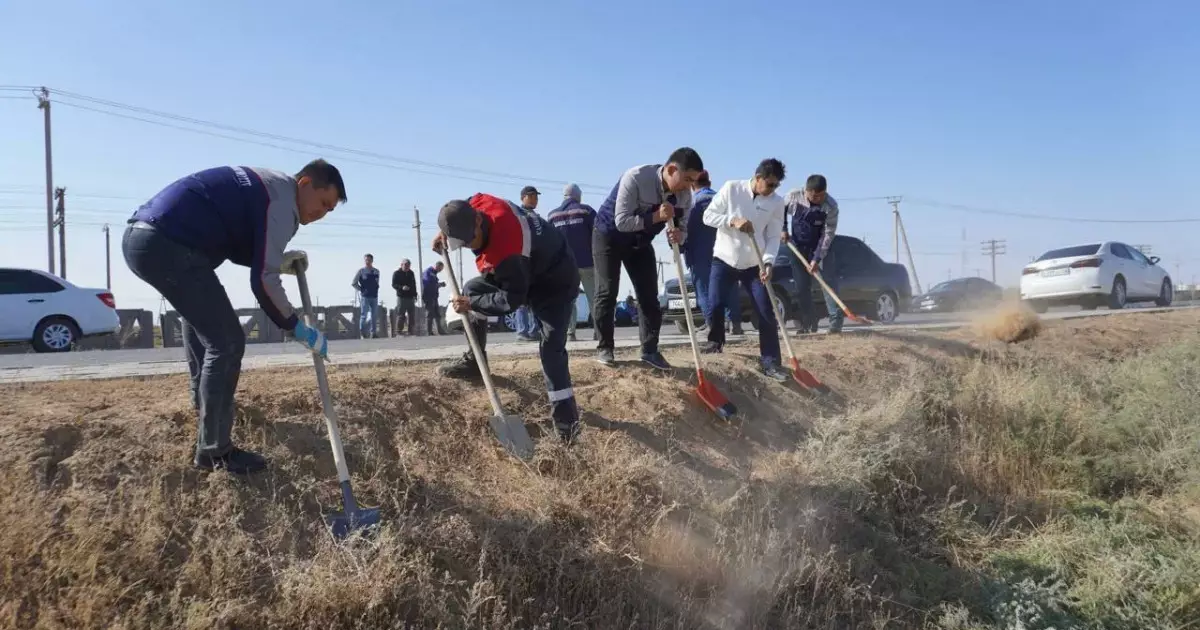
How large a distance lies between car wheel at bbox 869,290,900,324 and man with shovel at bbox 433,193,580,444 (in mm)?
9509

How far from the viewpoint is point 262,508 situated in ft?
11.5

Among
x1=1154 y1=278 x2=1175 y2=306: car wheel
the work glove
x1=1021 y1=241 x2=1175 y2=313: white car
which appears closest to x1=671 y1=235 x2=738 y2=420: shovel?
the work glove

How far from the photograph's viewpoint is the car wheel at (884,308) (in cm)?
1313

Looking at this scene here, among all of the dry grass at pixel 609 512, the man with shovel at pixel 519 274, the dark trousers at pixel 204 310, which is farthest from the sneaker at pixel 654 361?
the dark trousers at pixel 204 310

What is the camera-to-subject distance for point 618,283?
5.80 m

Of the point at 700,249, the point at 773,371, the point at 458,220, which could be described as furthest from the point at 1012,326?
the point at 458,220

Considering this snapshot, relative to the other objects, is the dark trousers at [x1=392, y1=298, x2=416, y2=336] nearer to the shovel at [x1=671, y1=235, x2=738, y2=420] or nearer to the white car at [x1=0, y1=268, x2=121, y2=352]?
the white car at [x1=0, y1=268, x2=121, y2=352]

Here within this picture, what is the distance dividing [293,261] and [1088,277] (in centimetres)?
1531

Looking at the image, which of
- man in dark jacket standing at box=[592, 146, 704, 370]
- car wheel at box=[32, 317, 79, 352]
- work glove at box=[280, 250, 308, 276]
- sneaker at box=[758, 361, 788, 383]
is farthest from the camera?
car wheel at box=[32, 317, 79, 352]

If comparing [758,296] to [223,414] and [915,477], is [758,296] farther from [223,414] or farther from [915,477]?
[223,414]

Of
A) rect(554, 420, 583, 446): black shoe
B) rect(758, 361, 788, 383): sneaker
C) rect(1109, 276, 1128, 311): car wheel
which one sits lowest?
rect(554, 420, 583, 446): black shoe

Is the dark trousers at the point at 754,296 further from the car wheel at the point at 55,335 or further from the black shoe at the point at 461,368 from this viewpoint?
the car wheel at the point at 55,335

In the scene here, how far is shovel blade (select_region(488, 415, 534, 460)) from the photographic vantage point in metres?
4.39

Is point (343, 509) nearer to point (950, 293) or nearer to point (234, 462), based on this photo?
point (234, 462)
